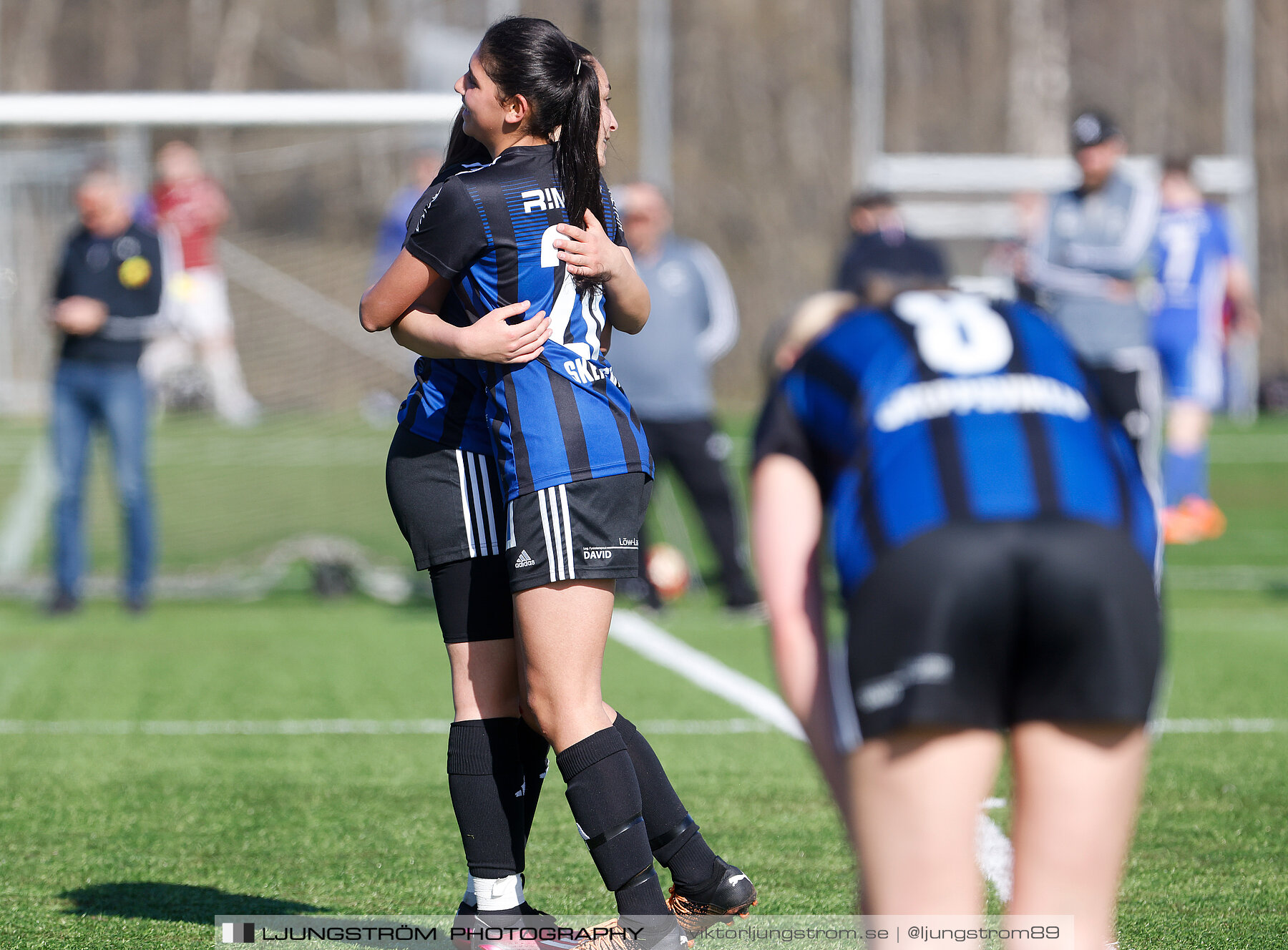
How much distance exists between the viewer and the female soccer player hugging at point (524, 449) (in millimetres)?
3041

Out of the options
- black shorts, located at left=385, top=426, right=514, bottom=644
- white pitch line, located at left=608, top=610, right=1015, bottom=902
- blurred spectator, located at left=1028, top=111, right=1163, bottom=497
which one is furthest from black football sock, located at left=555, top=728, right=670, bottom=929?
blurred spectator, located at left=1028, top=111, right=1163, bottom=497

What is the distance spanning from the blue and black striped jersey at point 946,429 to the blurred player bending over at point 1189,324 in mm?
9051

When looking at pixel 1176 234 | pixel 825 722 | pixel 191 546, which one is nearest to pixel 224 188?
pixel 191 546

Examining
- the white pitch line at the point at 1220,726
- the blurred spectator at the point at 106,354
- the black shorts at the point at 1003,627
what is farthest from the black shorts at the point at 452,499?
the blurred spectator at the point at 106,354

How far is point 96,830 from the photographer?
4.52 meters

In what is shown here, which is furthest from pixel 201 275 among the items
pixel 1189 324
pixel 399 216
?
pixel 1189 324

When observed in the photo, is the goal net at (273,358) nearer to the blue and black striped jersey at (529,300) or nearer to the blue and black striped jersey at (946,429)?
the blue and black striped jersey at (529,300)

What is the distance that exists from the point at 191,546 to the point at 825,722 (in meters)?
9.07

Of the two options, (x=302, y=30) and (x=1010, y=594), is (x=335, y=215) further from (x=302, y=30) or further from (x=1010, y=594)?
(x=302, y=30)

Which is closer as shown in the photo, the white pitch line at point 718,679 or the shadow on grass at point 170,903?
the shadow on grass at point 170,903

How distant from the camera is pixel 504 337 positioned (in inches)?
118

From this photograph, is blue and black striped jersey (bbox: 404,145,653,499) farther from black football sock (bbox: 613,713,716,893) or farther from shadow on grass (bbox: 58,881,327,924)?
shadow on grass (bbox: 58,881,327,924)

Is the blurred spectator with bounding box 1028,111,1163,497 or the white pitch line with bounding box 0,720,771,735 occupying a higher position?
the blurred spectator with bounding box 1028,111,1163,497

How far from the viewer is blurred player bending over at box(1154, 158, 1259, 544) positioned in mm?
11070
